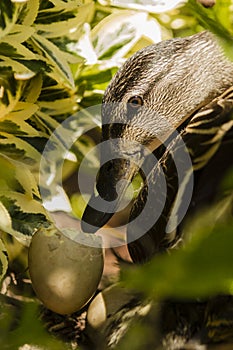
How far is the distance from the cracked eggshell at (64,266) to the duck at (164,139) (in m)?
0.03

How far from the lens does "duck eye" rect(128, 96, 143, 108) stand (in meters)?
0.75

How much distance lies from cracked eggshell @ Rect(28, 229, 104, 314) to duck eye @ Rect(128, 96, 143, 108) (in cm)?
19

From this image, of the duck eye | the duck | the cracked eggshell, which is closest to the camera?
the duck

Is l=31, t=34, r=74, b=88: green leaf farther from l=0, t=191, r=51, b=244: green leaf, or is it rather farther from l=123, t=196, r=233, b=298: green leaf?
l=123, t=196, r=233, b=298: green leaf

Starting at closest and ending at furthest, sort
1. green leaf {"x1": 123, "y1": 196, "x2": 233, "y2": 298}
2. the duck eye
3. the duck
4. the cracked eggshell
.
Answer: green leaf {"x1": 123, "y1": 196, "x2": 233, "y2": 298}
the duck
the cracked eggshell
the duck eye

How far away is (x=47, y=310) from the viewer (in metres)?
0.70

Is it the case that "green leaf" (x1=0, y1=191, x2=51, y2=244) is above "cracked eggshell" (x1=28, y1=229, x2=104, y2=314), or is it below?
above

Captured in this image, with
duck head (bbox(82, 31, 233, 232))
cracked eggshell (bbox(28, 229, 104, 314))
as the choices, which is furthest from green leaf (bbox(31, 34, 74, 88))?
cracked eggshell (bbox(28, 229, 104, 314))

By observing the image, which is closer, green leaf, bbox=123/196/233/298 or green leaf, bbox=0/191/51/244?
green leaf, bbox=123/196/233/298

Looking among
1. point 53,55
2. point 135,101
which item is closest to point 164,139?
point 135,101

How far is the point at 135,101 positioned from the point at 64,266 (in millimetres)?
248

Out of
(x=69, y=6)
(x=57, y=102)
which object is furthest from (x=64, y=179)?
(x=69, y=6)

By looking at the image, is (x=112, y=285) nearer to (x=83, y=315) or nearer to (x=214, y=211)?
Answer: (x=83, y=315)

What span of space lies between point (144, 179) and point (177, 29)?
311 millimetres
